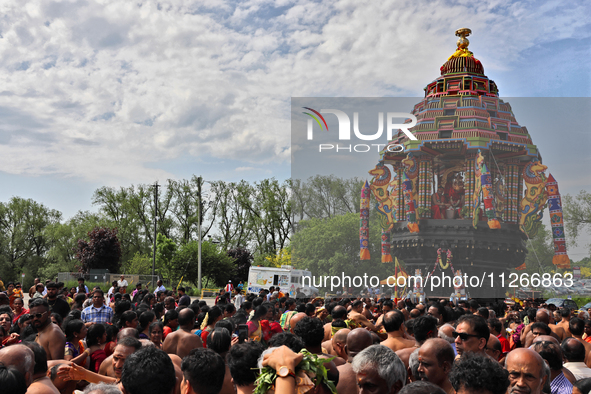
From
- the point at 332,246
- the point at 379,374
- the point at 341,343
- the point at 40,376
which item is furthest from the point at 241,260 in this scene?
the point at 379,374

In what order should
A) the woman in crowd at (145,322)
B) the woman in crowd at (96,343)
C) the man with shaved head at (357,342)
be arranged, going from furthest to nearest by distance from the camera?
the woman in crowd at (145,322) < the woman in crowd at (96,343) < the man with shaved head at (357,342)

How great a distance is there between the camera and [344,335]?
4.90 metres

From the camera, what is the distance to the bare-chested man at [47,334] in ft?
16.5

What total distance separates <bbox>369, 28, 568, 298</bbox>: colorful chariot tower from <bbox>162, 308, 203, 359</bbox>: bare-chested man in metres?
22.2

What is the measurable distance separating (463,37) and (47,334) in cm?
2943

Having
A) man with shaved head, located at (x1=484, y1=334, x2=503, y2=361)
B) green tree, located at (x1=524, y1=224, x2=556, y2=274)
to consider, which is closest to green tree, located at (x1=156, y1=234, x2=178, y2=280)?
green tree, located at (x1=524, y1=224, x2=556, y2=274)

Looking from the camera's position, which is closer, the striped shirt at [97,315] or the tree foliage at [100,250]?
the striped shirt at [97,315]

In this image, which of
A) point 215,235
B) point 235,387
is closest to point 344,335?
point 235,387

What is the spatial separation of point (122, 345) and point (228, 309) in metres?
3.93

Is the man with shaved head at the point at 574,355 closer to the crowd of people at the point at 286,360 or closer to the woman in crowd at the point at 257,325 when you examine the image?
the crowd of people at the point at 286,360

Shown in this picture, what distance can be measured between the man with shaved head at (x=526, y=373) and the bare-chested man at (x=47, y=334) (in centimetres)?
425

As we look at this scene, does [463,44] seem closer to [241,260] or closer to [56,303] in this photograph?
[56,303]

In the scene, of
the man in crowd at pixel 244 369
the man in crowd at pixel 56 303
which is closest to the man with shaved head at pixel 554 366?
the man in crowd at pixel 244 369

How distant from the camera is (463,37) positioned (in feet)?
96.1
